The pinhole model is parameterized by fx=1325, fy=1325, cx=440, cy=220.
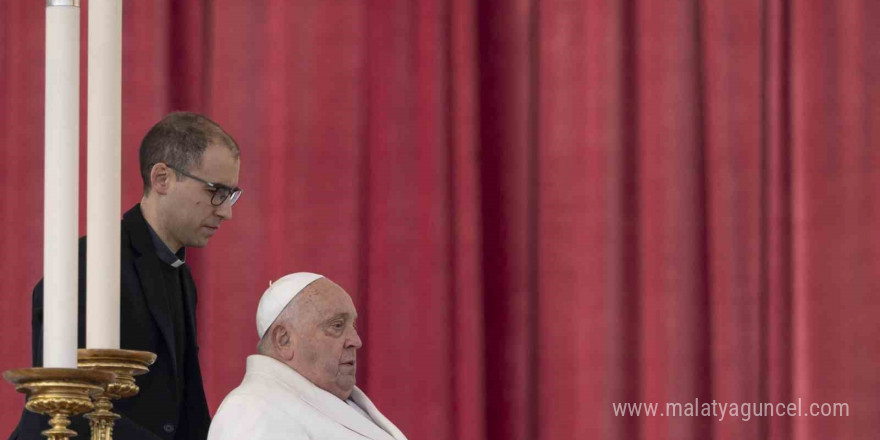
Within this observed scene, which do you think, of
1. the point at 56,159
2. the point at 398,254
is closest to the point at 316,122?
the point at 398,254

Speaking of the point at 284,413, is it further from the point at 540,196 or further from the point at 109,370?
the point at 540,196

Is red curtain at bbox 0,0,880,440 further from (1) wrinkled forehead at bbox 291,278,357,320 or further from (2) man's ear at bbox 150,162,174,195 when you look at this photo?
(2) man's ear at bbox 150,162,174,195

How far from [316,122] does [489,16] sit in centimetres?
66

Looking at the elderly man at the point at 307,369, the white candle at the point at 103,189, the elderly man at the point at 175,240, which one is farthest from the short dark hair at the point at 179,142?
the white candle at the point at 103,189

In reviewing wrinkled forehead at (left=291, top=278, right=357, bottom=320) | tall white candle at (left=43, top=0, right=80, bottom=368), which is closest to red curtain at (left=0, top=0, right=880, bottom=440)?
wrinkled forehead at (left=291, top=278, right=357, bottom=320)

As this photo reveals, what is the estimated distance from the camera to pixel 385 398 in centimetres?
400

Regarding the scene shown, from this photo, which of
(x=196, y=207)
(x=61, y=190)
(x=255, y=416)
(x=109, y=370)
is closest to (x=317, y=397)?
(x=255, y=416)

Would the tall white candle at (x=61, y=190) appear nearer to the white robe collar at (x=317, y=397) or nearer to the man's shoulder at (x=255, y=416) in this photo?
the man's shoulder at (x=255, y=416)

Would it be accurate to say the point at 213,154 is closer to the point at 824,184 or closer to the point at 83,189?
the point at 83,189

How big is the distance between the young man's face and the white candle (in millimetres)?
1113

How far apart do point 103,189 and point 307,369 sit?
139 centimetres

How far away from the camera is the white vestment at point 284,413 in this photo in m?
2.65

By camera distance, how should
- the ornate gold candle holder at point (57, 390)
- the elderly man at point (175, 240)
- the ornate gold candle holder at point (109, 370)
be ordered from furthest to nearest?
the elderly man at point (175, 240), the ornate gold candle holder at point (109, 370), the ornate gold candle holder at point (57, 390)

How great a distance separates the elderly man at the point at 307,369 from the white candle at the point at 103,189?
116 centimetres
